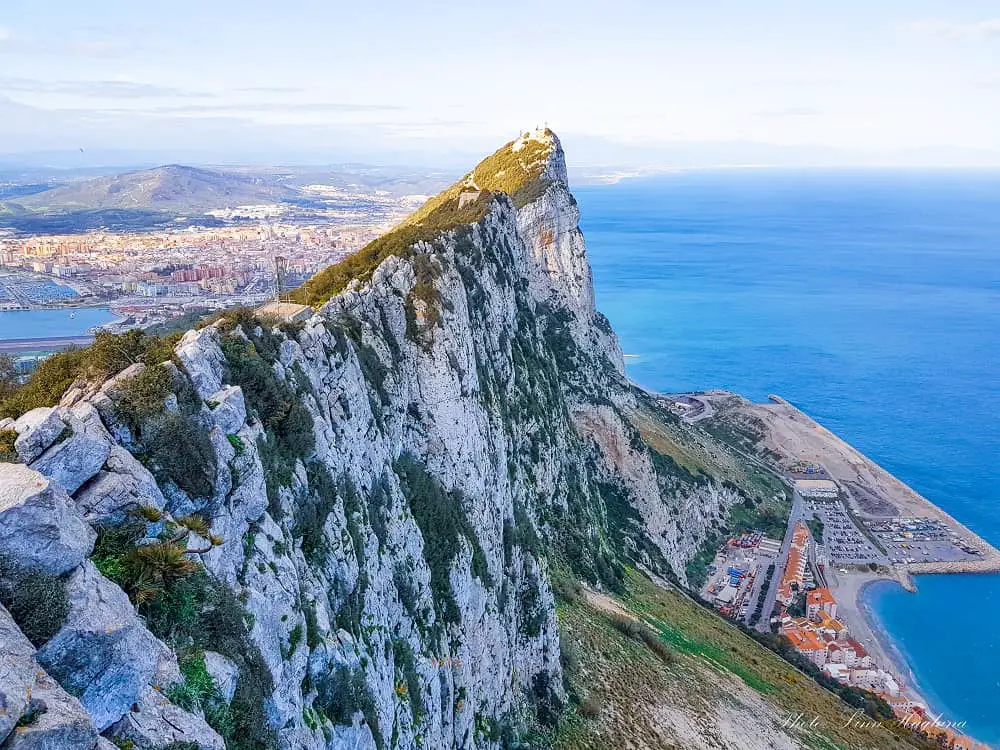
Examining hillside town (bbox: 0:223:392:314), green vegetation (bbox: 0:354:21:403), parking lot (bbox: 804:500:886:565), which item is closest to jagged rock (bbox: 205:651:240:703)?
green vegetation (bbox: 0:354:21:403)

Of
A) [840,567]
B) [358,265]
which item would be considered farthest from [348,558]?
[840,567]

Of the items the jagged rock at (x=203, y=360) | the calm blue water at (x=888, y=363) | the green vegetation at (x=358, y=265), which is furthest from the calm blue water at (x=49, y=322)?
the calm blue water at (x=888, y=363)

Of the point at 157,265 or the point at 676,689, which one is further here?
the point at 157,265

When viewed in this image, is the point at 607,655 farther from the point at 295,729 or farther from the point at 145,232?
the point at 145,232

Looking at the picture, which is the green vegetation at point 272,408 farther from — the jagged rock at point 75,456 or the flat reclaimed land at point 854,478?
the flat reclaimed land at point 854,478

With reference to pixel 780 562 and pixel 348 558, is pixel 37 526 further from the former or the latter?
pixel 780 562

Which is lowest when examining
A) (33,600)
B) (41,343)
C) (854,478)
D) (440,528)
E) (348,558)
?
(854,478)
